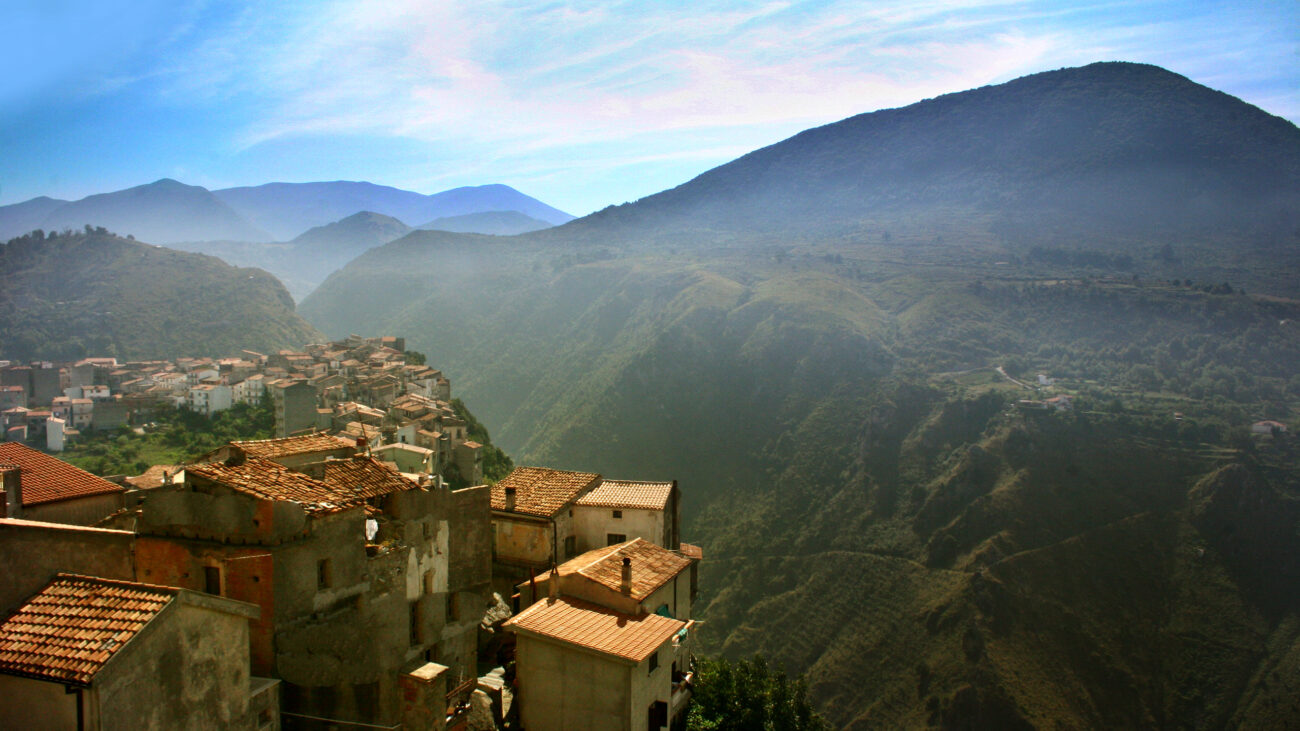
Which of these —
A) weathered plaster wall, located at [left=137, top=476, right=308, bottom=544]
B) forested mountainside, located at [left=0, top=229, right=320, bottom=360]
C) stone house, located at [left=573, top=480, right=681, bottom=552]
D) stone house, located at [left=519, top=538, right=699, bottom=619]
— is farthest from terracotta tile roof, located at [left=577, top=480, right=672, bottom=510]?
forested mountainside, located at [left=0, top=229, right=320, bottom=360]

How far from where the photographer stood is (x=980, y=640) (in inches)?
1901

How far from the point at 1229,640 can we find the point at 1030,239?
110m

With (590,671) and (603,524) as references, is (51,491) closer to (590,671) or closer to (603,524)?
(590,671)

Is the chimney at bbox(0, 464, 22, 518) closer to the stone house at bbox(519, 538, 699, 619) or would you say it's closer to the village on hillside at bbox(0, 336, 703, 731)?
the village on hillside at bbox(0, 336, 703, 731)

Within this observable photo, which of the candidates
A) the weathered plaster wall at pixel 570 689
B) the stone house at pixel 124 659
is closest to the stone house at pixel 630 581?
the weathered plaster wall at pixel 570 689

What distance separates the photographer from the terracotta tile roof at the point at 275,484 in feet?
34.2

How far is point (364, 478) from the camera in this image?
13.4 metres

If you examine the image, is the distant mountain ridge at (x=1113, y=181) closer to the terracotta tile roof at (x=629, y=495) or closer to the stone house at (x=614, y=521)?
the terracotta tile roof at (x=629, y=495)

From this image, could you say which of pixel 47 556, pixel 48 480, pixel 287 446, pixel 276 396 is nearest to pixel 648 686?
pixel 287 446

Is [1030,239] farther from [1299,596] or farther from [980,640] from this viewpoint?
[980,640]

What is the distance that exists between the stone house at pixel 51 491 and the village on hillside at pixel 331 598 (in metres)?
0.05

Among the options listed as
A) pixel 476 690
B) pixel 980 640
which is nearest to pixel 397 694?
pixel 476 690

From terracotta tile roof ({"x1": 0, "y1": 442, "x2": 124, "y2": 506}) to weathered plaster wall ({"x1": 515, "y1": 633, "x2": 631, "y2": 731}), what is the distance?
8.83 m

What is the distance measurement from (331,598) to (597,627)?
5110mm
